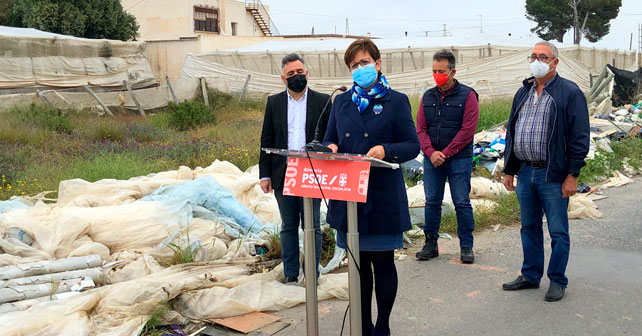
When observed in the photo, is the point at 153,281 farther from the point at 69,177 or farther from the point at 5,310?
the point at 69,177

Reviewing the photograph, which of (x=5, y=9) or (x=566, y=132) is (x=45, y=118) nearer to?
(x=566, y=132)

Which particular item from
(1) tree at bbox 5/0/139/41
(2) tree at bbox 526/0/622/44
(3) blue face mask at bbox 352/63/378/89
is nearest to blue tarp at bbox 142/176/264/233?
(3) blue face mask at bbox 352/63/378/89

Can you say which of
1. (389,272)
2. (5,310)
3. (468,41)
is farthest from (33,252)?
(468,41)

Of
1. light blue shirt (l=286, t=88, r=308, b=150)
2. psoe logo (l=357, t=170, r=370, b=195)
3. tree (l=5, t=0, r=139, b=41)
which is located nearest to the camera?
psoe logo (l=357, t=170, r=370, b=195)

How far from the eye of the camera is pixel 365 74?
387cm

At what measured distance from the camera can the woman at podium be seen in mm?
3895

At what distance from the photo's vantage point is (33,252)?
5609 millimetres

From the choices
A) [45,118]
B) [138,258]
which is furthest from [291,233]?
[45,118]

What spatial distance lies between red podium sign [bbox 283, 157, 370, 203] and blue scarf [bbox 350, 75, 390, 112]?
659mm

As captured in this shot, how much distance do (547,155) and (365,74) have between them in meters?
1.94

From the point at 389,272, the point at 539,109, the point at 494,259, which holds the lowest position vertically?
the point at 494,259

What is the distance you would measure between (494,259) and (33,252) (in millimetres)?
4154

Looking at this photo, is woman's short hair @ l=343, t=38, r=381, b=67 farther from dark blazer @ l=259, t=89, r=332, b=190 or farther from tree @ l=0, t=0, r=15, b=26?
tree @ l=0, t=0, r=15, b=26

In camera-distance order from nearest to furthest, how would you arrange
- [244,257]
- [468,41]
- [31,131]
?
[244,257] < [31,131] < [468,41]
